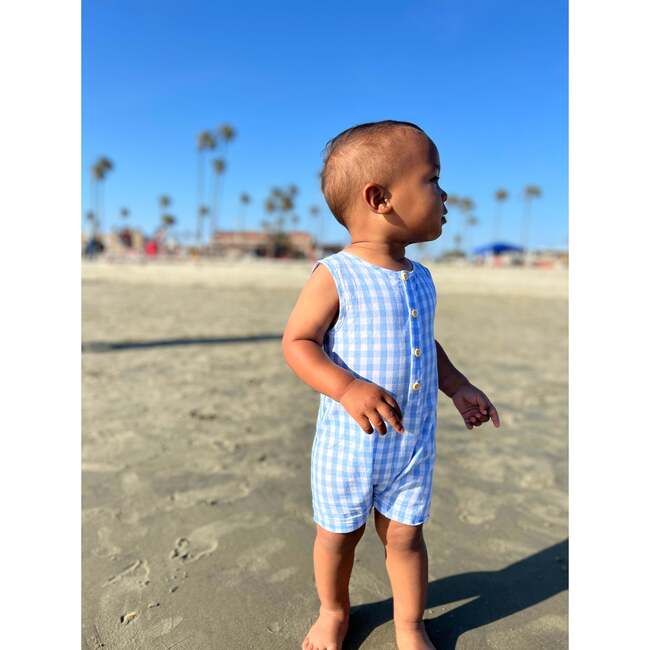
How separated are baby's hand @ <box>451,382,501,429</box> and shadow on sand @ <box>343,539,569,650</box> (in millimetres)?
676

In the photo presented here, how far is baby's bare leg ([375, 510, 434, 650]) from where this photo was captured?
1.73m

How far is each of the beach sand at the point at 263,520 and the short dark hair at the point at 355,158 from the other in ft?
4.44

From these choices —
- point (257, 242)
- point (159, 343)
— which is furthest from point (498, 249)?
point (159, 343)

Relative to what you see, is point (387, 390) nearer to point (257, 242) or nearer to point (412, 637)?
point (412, 637)

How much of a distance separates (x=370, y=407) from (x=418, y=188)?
602 mm

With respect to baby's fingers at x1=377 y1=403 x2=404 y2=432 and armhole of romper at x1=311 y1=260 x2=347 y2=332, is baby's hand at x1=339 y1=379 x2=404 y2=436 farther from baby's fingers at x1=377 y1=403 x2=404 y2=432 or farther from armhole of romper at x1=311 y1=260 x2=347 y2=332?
armhole of romper at x1=311 y1=260 x2=347 y2=332

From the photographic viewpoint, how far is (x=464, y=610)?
6.66ft

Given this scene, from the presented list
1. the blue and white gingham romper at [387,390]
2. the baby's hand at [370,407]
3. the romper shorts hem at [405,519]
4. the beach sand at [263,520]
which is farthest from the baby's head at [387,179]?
the beach sand at [263,520]

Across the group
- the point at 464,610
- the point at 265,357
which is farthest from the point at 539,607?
the point at 265,357

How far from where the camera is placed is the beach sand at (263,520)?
1925 mm

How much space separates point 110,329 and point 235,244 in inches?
3330

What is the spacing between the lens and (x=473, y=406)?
6.08ft

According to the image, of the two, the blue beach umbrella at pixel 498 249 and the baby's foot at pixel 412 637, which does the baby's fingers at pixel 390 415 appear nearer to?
the baby's foot at pixel 412 637
